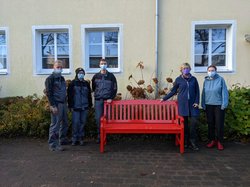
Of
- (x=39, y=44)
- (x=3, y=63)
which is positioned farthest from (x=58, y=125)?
(x=3, y=63)

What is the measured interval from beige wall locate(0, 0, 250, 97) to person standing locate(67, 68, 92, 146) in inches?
72.7

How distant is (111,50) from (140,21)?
1240mm

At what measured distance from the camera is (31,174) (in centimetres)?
459

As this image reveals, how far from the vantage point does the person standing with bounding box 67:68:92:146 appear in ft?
20.4

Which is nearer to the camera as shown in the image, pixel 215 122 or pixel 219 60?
pixel 215 122

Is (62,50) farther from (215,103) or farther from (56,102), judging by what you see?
(215,103)

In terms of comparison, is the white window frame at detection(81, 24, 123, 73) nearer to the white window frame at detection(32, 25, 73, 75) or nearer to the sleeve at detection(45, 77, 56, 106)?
the white window frame at detection(32, 25, 73, 75)

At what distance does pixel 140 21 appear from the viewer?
25.9 ft

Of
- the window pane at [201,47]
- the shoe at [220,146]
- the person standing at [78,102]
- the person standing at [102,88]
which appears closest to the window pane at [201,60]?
the window pane at [201,47]

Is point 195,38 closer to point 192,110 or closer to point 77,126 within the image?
point 192,110

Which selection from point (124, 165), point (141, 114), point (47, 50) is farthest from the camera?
point (47, 50)

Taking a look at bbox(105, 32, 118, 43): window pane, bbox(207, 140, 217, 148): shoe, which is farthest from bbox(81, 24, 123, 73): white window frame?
bbox(207, 140, 217, 148): shoe

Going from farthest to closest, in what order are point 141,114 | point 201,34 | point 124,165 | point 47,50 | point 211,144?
point 47,50 → point 201,34 → point 141,114 → point 211,144 → point 124,165

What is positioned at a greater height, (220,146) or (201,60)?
(201,60)
